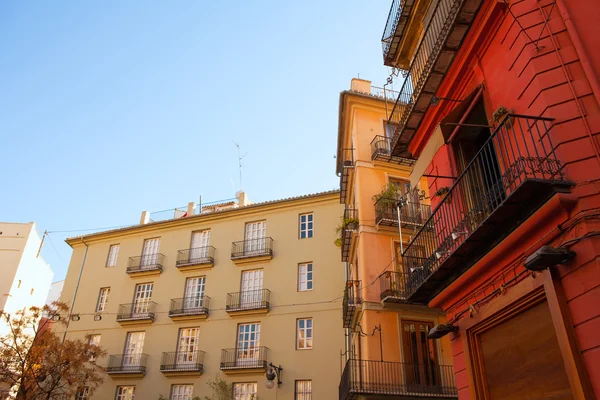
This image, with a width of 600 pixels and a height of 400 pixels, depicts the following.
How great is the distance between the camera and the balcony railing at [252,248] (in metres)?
26.9

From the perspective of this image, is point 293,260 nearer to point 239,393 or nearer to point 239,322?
point 239,322

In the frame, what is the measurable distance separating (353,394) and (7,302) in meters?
32.1

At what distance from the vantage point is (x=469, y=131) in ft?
27.3

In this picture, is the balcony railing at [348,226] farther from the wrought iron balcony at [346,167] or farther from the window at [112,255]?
the window at [112,255]

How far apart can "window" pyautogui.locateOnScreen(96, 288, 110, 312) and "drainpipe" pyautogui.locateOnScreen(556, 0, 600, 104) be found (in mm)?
30001

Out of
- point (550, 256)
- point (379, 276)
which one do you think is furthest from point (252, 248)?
point (550, 256)

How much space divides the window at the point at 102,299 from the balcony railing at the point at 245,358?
1000 centimetres

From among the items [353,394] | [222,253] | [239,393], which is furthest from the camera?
[222,253]

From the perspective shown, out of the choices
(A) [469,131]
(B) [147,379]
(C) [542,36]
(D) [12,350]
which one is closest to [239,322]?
(B) [147,379]

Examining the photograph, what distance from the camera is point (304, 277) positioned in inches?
1011

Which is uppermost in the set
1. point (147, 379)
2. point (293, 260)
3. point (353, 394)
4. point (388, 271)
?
point (293, 260)

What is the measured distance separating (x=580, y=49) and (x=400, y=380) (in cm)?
1231

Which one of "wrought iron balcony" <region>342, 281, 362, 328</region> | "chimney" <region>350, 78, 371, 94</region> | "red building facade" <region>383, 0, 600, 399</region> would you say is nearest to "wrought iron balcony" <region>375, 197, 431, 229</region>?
"wrought iron balcony" <region>342, 281, 362, 328</region>

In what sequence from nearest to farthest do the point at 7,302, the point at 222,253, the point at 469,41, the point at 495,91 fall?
the point at 495,91 < the point at 469,41 < the point at 222,253 < the point at 7,302
